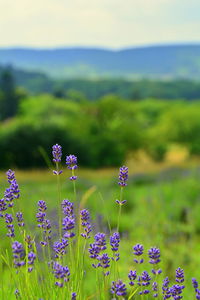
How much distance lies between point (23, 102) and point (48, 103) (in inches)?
438

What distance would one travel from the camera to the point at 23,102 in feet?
268

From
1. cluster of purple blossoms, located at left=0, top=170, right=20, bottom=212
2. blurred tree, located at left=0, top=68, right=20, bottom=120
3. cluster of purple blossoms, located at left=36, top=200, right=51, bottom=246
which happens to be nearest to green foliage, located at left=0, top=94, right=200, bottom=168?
blurred tree, located at left=0, top=68, right=20, bottom=120

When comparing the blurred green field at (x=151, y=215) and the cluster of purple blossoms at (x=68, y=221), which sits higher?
the cluster of purple blossoms at (x=68, y=221)

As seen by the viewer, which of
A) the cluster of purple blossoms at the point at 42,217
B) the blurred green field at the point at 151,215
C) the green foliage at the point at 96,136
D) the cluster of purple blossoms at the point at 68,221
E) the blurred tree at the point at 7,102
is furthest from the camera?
the blurred tree at the point at 7,102

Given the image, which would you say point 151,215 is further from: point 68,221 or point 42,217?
point 68,221

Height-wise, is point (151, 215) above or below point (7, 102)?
above

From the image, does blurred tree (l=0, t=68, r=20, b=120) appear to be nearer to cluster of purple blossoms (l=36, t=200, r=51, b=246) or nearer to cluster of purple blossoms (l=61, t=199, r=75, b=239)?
cluster of purple blossoms (l=36, t=200, r=51, b=246)

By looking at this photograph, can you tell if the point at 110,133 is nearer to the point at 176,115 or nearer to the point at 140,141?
the point at 140,141

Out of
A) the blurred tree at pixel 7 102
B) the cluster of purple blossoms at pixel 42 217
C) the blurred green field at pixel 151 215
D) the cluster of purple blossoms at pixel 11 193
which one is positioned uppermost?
the cluster of purple blossoms at pixel 11 193

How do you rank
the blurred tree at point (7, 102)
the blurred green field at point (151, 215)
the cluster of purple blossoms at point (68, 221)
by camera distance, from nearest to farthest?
the cluster of purple blossoms at point (68, 221)
the blurred green field at point (151, 215)
the blurred tree at point (7, 102)

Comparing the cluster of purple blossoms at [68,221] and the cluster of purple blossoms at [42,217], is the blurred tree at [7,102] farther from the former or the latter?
the cluster of purple blossoms at [68,221]

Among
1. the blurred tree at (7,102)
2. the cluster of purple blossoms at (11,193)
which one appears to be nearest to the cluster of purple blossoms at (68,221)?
the cluster of purple blossoms at (11,193)

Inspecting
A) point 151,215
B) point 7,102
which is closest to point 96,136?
point 151,215

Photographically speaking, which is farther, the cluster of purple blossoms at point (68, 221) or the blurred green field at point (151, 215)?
the blurred green field at point (151, 215)
